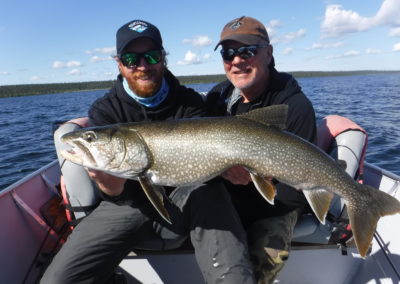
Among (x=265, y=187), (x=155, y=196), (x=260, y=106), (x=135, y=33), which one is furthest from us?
(x=260, y=106)

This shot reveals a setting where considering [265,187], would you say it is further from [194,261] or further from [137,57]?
[137,57]

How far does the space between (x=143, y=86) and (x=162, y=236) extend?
174 centimetres

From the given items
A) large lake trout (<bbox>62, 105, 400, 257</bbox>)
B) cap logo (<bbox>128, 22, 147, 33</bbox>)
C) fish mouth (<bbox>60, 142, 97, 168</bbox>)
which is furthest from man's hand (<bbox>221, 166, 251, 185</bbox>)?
cap logo (<bbox>128, 22, 147, 33</bbox>)

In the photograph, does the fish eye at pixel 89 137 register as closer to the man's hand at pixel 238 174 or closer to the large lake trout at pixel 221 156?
the large lake trout at pixel 221 156

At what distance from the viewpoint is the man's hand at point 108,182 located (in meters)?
3.15

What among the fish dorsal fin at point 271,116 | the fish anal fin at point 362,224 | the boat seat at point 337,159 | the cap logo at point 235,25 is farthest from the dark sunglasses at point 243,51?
the fish anal fin at point 362,224

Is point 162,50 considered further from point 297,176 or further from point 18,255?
point 18,255

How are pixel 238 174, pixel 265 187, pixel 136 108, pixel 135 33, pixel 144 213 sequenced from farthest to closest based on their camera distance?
pixel 136 108 → pixel 135 33 → pixel 144 213 → pixel 238 174 → pixel 265 187

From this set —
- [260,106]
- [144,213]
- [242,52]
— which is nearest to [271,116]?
[260,106]

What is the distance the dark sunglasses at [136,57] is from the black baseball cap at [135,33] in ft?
0.30

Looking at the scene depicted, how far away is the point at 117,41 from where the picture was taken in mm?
3766

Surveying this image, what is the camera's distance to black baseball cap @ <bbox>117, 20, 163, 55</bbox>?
3.66 meters

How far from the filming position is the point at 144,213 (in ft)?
11.3

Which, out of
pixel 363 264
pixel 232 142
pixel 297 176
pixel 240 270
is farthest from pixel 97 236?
pixel 363 264
